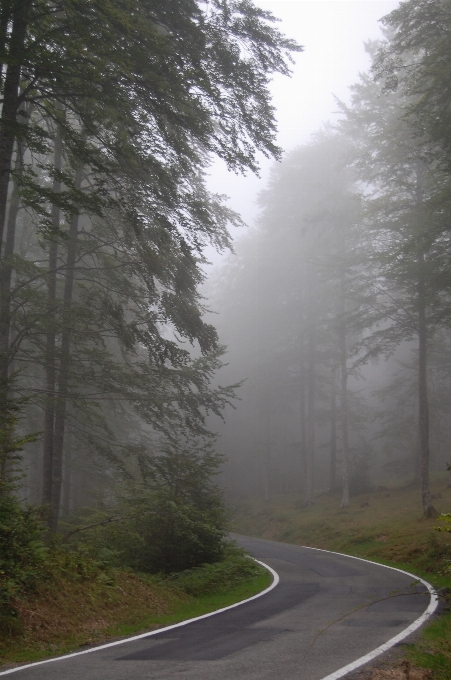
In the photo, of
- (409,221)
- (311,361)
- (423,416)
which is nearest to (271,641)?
(423,416)

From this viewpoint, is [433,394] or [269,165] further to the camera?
[269,165]

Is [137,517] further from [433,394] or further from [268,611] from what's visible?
[433,394]

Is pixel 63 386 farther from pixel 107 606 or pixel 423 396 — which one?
pixel 423 396

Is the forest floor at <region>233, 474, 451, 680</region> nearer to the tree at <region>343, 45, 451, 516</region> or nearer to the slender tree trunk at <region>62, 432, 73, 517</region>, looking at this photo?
the tree at <region>343, 45, 451, 516</region>

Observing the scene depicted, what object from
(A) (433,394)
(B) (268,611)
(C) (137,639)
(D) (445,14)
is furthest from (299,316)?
(C) (137,639)

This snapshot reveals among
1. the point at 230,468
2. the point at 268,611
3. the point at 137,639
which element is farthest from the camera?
the point at 230,468

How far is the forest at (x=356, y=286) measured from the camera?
1733cm

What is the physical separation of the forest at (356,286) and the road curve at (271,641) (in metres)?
9.87

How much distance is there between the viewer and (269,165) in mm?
38688

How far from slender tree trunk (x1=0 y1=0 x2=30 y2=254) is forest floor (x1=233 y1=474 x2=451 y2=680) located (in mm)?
9079

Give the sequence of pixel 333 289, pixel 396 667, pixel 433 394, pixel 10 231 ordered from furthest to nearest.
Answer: pixel 433 394
pixel 333 289
pixel 10 231
pixel 396 667

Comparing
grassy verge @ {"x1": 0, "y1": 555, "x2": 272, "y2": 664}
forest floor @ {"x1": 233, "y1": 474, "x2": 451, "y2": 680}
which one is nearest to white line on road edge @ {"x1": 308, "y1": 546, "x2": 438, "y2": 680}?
forest floor @ {"x1": 233, "y1": 474, "x2": 451, "y2": 680}

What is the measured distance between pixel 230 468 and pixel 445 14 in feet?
130

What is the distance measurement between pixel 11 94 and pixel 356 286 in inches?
903
